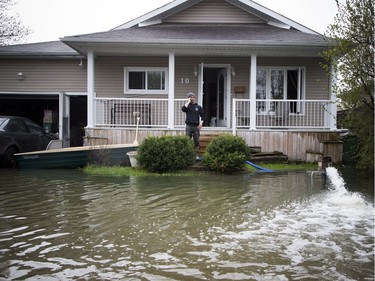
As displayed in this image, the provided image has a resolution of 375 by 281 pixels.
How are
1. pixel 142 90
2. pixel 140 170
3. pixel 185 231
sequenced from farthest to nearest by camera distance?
pixel 142 90
pixel 140 170
pixel 185 231

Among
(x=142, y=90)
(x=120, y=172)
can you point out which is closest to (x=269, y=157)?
(x=120, y=172)

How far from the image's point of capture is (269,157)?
12.3 metres

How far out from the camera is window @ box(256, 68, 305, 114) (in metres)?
15.0

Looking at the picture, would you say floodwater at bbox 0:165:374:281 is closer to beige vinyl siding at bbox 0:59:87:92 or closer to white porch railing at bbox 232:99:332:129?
white porch railing at bbox 232:99:332:129

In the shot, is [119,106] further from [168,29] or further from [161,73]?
[168,29]

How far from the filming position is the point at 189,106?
11578mm

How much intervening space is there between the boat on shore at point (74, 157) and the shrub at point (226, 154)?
2.34 meters

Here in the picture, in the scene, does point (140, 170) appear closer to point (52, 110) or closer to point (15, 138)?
point (15, 138)

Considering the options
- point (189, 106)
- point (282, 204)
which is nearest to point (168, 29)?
point (189, 106)

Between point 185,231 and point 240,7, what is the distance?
1253 cm

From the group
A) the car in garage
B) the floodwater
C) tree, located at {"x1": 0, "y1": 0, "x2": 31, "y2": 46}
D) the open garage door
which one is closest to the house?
the open garage door

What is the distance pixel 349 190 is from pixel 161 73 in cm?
915

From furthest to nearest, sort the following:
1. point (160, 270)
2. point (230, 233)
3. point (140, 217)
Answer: point (140, 217) → point (230, 233) → point (160, 270)

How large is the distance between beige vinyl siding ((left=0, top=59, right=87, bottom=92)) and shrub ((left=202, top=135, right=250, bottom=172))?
293 inches
